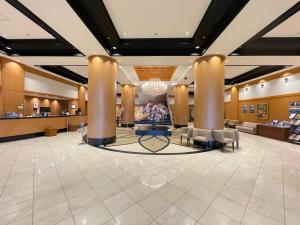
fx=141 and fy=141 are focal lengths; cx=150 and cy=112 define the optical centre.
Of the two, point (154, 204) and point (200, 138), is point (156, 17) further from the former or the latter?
point (154, 204)

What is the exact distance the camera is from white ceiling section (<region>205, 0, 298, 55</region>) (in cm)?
309

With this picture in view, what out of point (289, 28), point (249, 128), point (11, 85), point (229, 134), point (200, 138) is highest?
point (289, 28)

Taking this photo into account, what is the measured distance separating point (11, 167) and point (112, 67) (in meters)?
4.61

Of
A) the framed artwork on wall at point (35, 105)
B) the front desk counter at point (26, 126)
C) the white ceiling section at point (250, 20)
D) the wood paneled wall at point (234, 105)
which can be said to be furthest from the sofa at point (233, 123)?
the framed artwork on wall at point (35, 105)

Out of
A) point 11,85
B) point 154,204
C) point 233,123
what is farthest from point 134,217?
point 233,123

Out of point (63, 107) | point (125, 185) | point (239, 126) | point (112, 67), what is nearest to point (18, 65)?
point (112, 67)

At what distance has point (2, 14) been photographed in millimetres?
3955

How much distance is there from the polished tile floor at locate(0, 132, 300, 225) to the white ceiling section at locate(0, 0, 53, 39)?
163 inches

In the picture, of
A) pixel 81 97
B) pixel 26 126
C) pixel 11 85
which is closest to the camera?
pixel 26 126

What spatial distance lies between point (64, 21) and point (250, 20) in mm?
4891

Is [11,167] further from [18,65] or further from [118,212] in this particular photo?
[18,65]

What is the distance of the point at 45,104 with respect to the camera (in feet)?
42.2

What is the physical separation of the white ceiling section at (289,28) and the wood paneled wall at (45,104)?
15493 mm

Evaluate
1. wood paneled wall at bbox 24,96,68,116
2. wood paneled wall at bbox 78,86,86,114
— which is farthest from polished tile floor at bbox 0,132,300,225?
wood paneled wall at bbox 24,96,68,116
